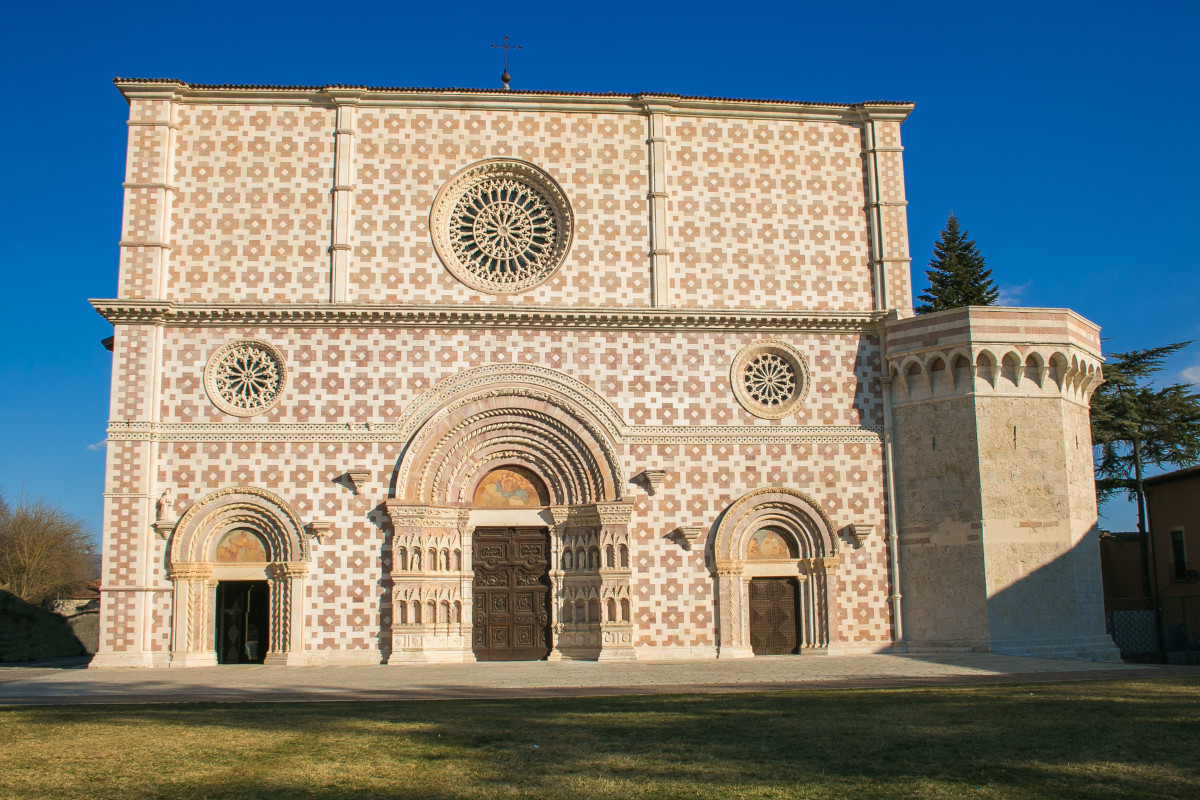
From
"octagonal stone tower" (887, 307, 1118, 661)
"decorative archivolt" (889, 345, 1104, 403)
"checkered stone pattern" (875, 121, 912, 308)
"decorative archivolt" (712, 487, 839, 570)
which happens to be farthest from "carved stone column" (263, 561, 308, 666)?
"checkered stone pattern" (875, 121, 912, 308)

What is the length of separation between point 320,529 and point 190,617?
3.30 meters

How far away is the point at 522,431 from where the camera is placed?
2358cm

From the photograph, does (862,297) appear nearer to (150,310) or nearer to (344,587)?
(344,587)

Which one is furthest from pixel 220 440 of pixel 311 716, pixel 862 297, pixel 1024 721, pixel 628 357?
pixel 1024 721

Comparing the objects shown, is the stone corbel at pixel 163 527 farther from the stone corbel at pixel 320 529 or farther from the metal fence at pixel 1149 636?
the metal fence at pixel 1149 636

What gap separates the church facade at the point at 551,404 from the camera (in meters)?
22.3

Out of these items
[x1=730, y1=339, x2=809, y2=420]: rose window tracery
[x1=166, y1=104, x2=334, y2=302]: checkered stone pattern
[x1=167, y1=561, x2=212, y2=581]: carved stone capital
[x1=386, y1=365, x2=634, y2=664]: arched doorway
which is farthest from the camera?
[x1=730, y1=339, x2=809, y2=420]: rose window tracery

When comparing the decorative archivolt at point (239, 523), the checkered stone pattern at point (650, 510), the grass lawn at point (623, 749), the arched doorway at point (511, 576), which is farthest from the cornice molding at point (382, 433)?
the grass lawn at point (623, 749)

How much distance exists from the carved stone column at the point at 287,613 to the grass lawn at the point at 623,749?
8123 mm

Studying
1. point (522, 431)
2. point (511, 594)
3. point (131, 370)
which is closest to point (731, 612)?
point (511, 594)

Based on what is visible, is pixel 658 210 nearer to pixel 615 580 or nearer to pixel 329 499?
pixel 615 580

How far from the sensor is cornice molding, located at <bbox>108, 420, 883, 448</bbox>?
22.6 meters

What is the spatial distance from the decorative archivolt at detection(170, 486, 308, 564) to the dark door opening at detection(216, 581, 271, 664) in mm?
1018

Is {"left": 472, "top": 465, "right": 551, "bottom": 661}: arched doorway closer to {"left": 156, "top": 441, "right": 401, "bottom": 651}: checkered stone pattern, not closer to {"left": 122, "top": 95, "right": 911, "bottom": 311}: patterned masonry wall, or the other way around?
{"left": 156, "top": 441, "right": 401, "bottom": 651}: checkered stone pattern
